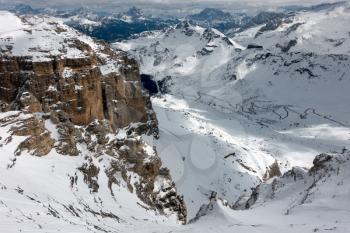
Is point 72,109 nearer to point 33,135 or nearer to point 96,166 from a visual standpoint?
point 96,166

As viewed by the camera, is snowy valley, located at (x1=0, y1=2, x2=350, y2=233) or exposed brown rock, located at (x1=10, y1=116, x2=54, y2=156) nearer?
snowy valley, located at (x1=0, y1=2, x2=350, y2=233)

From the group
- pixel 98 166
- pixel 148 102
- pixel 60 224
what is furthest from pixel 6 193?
pixel 148 102

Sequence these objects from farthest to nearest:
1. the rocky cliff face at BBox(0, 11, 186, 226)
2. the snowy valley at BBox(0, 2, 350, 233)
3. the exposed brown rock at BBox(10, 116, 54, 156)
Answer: the rocky cliff face at BBox(0, 11, 186, 226) → the exposed brown rock at BBox(10, 116, 54, 156) → the snowy valley at BBox(0, 2, 350, 233)

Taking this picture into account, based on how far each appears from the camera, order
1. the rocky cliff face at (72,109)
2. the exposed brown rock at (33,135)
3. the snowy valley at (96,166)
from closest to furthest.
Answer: the snowy valley at (96,166), the exposed brown rock at (33,135), the rocky cliff face at (72,109)

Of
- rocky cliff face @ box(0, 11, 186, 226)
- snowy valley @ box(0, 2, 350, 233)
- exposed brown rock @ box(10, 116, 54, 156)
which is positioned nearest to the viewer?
snowy valley @ box(0, 2, 350, 233)

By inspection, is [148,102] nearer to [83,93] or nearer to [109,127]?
[109,127]

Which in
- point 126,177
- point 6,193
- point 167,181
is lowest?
point 167,181

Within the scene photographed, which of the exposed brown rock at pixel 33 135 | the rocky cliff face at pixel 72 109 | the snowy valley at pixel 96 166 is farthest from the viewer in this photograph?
the rocky cliff face at pixel 72 109

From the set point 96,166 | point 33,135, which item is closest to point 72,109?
point 96,166
